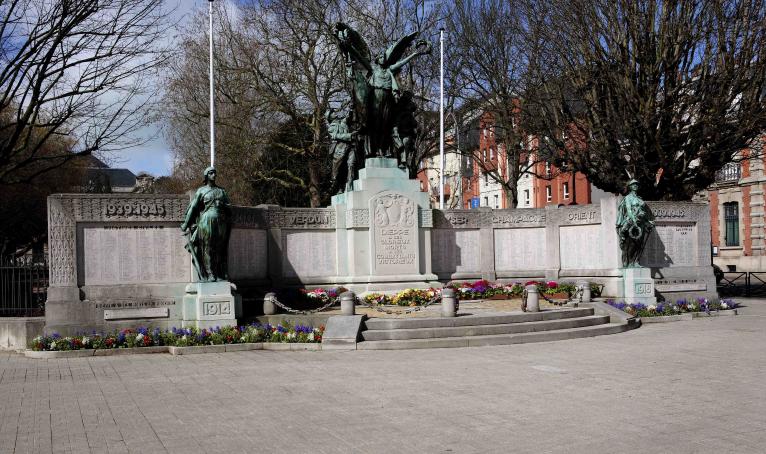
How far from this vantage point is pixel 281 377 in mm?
12492

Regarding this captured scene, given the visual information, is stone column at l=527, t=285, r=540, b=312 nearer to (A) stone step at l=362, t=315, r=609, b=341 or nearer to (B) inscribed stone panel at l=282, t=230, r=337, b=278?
(A) stone step at l=362, t=315, r=609, b=341

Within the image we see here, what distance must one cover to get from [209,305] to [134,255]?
87.0 inches

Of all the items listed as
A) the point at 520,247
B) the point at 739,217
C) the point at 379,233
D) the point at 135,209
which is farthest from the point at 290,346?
the point at 739,217

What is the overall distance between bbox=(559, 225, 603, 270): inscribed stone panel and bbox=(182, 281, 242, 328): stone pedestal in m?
11.6

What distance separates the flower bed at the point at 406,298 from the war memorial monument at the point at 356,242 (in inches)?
42.6

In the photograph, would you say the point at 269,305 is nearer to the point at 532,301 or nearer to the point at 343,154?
the point at 532,301

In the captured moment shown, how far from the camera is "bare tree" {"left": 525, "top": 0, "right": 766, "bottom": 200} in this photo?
88.8 feet

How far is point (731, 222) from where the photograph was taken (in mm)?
55281

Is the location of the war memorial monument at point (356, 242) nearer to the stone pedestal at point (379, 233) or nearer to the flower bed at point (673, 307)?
the stone pedestal at point (379, 233)

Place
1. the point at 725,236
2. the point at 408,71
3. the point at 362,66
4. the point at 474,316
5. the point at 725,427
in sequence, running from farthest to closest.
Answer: the point at 725,236, the point at 408,71, the point at 362,66, the point at 474,316, the point at 725,427

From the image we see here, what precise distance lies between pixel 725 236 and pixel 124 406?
53.9m

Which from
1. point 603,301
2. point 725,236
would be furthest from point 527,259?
point 725,236

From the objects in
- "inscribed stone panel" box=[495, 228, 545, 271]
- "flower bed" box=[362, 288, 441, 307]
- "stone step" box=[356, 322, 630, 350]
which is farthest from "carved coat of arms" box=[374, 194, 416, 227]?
"stone step" box=[356, 322, 630, 350]

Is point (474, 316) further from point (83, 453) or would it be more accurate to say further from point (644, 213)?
point (83, 453)
